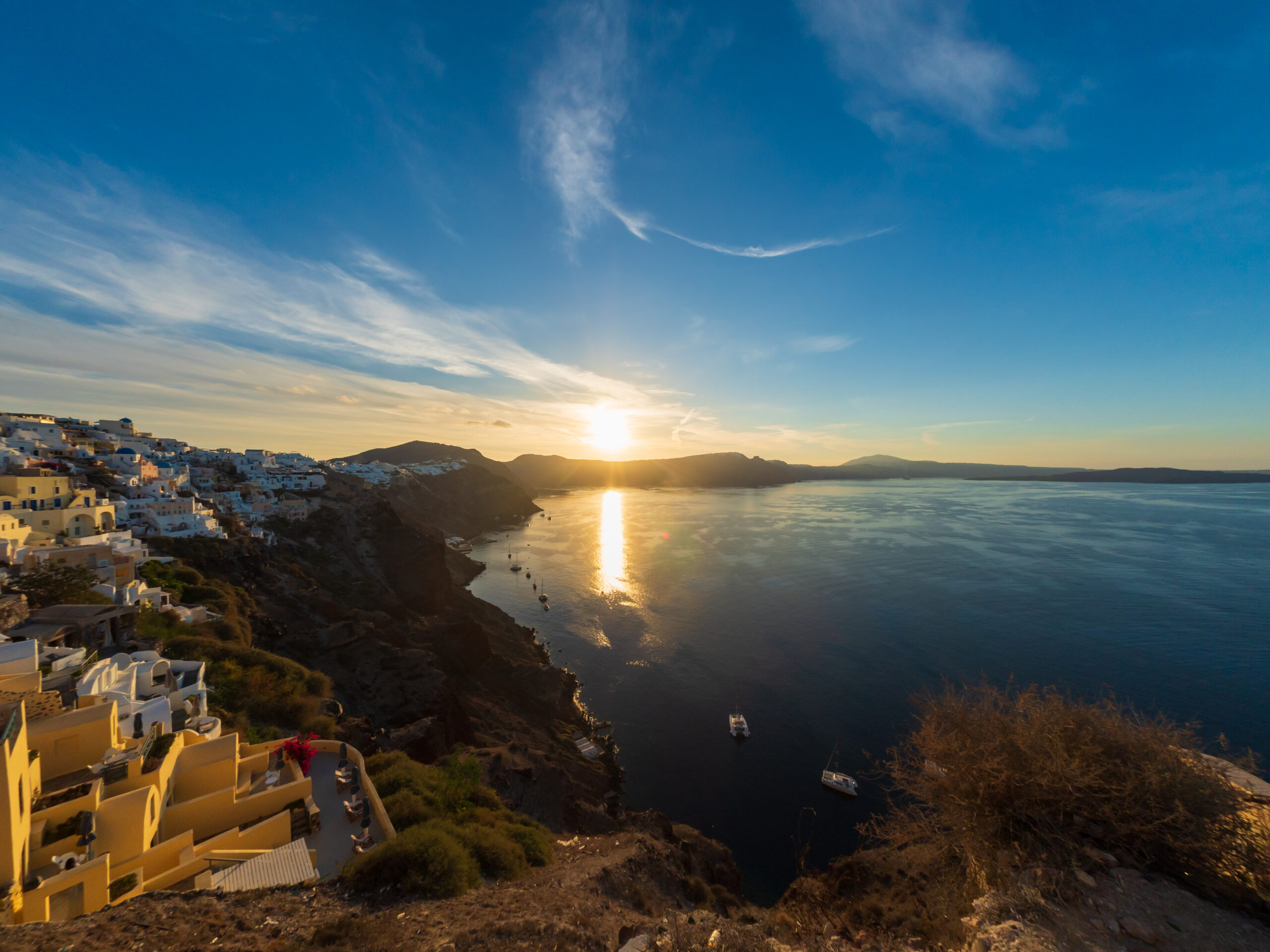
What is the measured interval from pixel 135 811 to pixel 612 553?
7080 centimetres

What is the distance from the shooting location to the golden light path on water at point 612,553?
61.8m

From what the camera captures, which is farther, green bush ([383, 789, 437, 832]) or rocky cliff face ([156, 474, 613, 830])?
rocky cliff face ([156, 474, 613, 830])

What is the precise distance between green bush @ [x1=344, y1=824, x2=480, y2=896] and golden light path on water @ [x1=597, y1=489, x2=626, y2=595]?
48165 millimetres

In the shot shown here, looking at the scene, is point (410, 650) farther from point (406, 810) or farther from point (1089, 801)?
point (1089, 801)

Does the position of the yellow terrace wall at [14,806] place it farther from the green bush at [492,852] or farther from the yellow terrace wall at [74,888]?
the green bush at [492,852]

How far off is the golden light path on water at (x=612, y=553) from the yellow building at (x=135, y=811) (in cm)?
4691

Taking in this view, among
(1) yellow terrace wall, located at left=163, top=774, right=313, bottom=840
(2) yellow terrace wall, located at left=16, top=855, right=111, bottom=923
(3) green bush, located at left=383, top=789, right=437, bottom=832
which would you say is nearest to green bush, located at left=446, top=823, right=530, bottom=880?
(3) green bush, located at left=383, top=789, right=437, bottom=832

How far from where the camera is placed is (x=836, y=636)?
4238cm

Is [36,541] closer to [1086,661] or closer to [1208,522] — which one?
[1086,661]

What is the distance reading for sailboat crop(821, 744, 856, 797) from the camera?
2509 cm

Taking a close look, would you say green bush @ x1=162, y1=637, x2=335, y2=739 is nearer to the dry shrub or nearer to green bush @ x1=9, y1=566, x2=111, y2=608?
green bush @ x1=9, y1=566, x2=111, y2=608

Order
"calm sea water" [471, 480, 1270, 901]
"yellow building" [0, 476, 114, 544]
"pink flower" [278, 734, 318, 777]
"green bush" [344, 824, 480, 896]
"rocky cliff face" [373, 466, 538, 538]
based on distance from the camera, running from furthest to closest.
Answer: "rocky cliff face" [373, 466, 538, 538] < "calm sea water" [471, 480, 1270, 901] < "yellow building" [0, 476, 114, 544] < "pink flower" [278, 734, 318, 777] < "green bush" [344, 824, 480, 896]

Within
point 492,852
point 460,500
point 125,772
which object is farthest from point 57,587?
point 460,500

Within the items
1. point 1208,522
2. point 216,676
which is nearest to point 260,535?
point 216,676
